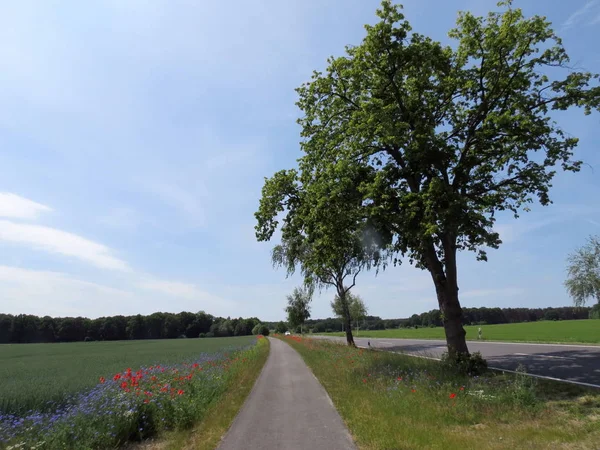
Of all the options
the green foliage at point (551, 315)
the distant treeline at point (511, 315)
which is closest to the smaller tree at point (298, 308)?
the distant treeline at point (511, 315)

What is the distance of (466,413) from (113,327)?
441 ft

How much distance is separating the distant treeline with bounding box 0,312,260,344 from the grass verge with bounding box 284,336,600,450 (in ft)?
418

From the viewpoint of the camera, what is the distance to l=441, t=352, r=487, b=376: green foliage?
450 inches

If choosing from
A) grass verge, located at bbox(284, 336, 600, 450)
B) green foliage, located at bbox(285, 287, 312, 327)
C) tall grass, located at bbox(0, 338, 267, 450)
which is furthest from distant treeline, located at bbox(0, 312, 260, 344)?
grass verge, located at bbox(284, 336, 600, 450)

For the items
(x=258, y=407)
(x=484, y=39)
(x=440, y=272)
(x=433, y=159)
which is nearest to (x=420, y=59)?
(x=484, y=39)

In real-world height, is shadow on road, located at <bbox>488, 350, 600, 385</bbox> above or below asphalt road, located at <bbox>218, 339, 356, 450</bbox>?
above

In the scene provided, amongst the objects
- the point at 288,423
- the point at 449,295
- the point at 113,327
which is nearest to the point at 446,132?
the point at 449,295

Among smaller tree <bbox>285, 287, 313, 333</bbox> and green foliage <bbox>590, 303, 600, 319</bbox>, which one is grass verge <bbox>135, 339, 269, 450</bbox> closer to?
smaller tree <bbox>285, 287, 313, 333</bbox>

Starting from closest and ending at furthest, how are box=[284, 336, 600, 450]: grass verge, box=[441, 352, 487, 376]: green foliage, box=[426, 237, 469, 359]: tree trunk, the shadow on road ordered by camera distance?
box=[284, 336, 600, 450]: grass verge < the shadow on road < box=[441, 352, 487, 376]: green foliage < box=[426, 237, 469, 359]: tree trunk

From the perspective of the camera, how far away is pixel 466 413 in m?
7.27

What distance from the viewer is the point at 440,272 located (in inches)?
532

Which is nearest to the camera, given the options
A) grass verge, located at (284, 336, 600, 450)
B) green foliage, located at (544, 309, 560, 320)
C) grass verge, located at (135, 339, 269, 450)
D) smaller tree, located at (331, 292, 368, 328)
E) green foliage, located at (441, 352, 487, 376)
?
grass verge, located at (284, 336, 600, 450)

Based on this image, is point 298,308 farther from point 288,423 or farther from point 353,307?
point 288,423

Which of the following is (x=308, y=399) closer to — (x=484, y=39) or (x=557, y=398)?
(x=557, y=398)
